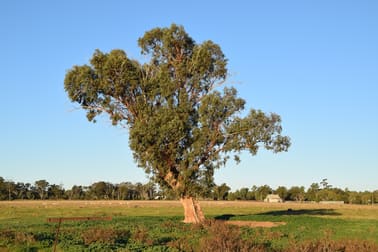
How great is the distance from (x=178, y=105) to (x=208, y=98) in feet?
9.32

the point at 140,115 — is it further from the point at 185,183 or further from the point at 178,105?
the point at 185,183

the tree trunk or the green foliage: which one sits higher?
the green foliage

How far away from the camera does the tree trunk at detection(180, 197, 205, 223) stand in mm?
44000

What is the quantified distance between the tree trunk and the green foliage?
0.89 metres

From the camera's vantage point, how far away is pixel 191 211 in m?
44.3

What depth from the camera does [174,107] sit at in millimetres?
43750

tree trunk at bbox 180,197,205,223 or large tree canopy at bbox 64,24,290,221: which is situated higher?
large tree canopy at bbox 64,24,290,221

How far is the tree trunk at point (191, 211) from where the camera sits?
44000 millimetres

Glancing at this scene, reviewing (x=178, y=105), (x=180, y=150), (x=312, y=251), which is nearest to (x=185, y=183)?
(x=180, y=150)

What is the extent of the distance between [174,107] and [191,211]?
31.0 feet

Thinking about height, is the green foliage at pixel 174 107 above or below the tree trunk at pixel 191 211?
above

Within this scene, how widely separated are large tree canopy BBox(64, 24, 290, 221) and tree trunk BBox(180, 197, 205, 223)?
477mm

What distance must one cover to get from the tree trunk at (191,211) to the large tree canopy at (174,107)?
48cm

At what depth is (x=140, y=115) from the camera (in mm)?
44281
